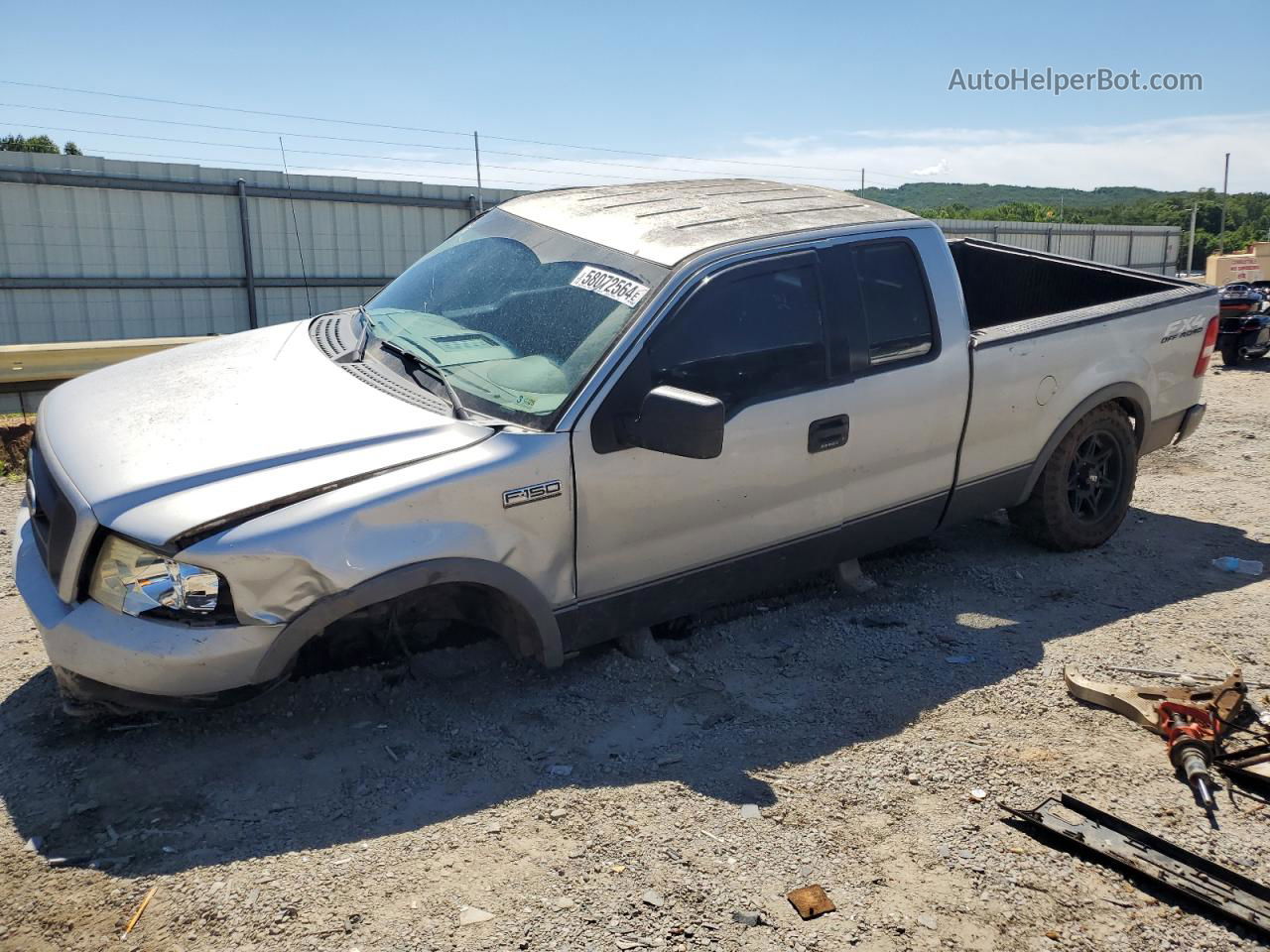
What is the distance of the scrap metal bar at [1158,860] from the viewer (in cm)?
286

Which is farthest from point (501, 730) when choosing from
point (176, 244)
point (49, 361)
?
point (176, 244)

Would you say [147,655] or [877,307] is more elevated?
[877,307]

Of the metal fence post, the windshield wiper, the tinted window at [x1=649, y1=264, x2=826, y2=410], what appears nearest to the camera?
the windshield wiper

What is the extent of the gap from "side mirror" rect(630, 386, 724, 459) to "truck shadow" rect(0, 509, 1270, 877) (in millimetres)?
1062

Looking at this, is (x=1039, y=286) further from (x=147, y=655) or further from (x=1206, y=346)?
(x=147, y=655)

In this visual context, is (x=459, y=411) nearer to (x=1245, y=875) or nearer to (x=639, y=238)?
(x=639, y=238)

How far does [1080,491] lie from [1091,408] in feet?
1.64

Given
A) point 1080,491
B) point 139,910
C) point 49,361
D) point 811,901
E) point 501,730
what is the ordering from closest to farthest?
point 139,910, point 811,901, point 501,730, point 1080,491, point 49,361

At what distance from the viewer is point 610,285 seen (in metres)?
4.03

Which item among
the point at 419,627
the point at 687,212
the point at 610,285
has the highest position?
the point at 687,212

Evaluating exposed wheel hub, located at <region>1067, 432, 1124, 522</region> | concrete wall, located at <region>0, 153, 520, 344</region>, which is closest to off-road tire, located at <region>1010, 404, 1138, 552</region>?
exposed wheel hub, located at <region>1067, 432, 1124, 522</region>

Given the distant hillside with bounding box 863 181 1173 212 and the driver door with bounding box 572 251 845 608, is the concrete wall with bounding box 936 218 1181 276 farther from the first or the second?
the driver door with bounding box 572 251 845 608

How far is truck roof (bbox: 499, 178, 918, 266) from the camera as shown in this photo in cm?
421

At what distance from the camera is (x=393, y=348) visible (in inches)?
165
